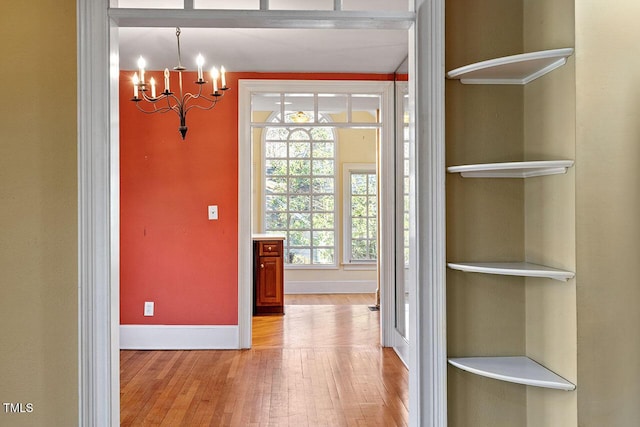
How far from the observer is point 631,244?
1800 millimetres

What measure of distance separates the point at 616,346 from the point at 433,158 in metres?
0.93

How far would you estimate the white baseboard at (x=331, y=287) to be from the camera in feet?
25.7

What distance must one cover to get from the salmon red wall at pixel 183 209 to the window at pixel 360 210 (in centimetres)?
360

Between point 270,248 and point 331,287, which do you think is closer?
point 270,248

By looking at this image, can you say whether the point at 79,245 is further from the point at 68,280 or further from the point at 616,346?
the point at 616,346

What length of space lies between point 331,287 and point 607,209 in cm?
627

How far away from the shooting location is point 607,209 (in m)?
1.79

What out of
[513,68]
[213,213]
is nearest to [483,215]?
[513,68]

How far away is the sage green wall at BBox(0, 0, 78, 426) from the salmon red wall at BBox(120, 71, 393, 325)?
2.59 meters

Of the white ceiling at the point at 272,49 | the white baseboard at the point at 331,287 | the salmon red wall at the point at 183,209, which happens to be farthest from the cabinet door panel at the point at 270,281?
the white ceiling at the point at 272,49

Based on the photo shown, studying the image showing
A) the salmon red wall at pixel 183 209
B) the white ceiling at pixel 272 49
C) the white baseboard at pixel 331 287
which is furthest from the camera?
the white baseboard at pixel 331 287

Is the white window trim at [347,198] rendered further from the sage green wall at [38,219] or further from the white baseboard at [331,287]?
the sage green wall at [38,219]

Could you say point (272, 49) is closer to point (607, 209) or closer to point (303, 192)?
point (607, 209)

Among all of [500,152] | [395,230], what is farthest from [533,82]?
[395,230]
